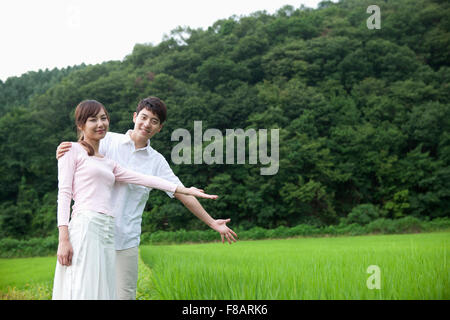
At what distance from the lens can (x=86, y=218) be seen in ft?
6.29

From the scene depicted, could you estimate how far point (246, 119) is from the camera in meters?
26.4

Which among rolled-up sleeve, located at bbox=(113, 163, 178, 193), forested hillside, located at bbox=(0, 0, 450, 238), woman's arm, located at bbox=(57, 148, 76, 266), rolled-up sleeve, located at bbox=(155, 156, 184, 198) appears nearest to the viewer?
woman's arm, located at bbox=(57, 148, 76, 266)

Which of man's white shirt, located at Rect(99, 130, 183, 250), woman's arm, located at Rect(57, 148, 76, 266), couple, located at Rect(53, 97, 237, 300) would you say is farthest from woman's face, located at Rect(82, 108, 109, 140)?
man's white shirt, located at Rect(99, 130, 183, 250)

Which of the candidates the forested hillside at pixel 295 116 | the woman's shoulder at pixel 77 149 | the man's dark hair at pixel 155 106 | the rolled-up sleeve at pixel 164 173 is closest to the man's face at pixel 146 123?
the man's dark hair at pixel 155 106

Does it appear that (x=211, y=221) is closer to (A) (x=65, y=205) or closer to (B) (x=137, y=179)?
(B) (x=137, y=179)

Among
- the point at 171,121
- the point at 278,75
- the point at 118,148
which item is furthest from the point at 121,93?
the point at 118,148

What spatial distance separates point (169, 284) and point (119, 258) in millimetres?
375

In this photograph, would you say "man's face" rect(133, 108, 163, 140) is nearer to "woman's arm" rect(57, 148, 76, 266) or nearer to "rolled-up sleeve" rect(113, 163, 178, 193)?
"rolled-up sleeve" rect(113, 163, 178, 193)

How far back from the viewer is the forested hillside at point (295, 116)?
2178 centimetres

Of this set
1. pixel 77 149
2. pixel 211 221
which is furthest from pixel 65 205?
pixel 211 221

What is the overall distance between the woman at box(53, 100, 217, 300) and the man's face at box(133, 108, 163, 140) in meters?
0.37

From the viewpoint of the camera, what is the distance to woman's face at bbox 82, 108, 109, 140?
2.00 m

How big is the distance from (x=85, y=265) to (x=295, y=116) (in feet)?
82.2

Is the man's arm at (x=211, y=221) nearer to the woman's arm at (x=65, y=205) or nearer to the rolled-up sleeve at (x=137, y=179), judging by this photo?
the rolled-up sleeve at (x=137, y=179)
